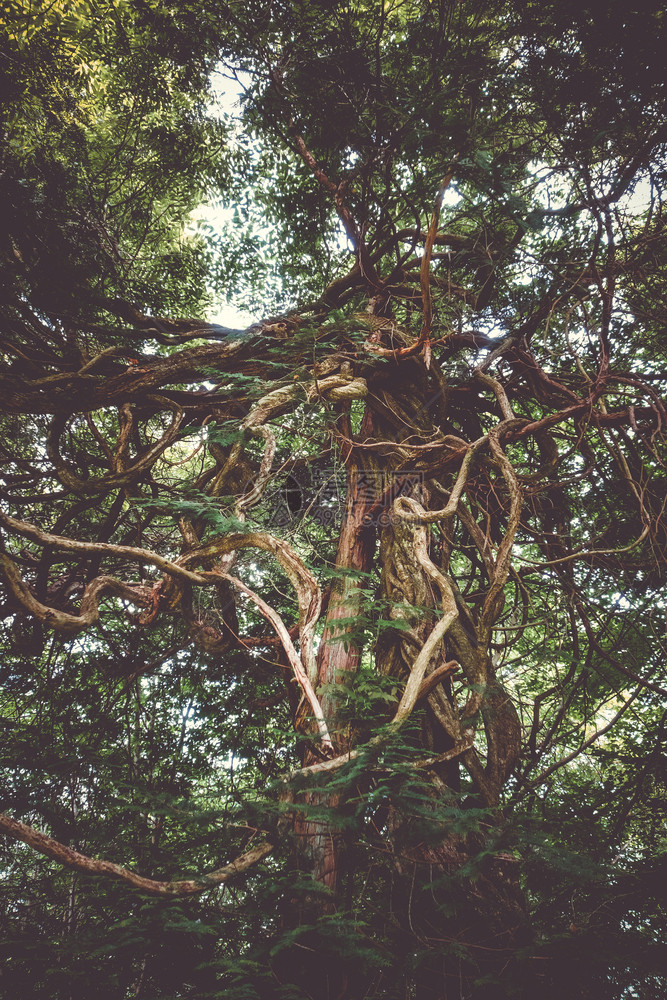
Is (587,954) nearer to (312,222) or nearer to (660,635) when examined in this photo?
(660,635)

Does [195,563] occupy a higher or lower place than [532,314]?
lower

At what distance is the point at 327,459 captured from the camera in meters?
4.22

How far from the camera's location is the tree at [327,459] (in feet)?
7.13

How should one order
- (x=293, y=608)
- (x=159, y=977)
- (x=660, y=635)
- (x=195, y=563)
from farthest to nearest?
(x=293, y=608) < (x=660, y=635) < (x=195, y=563) < (x=159, y=977)

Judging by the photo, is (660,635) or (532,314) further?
(532,314)

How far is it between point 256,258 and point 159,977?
5519mm

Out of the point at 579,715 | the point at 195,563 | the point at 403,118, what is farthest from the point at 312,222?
the point at 579,715

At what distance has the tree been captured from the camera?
2172 mm

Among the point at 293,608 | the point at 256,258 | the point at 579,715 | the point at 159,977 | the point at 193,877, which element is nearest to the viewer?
the point at 159,977

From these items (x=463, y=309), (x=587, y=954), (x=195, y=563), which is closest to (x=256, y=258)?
(x=463, y=309)

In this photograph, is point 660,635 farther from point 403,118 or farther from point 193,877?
point 403,118

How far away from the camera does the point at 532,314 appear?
406cm

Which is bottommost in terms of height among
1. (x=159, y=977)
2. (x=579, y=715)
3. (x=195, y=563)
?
(x=159, y=977)

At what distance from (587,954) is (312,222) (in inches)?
216
